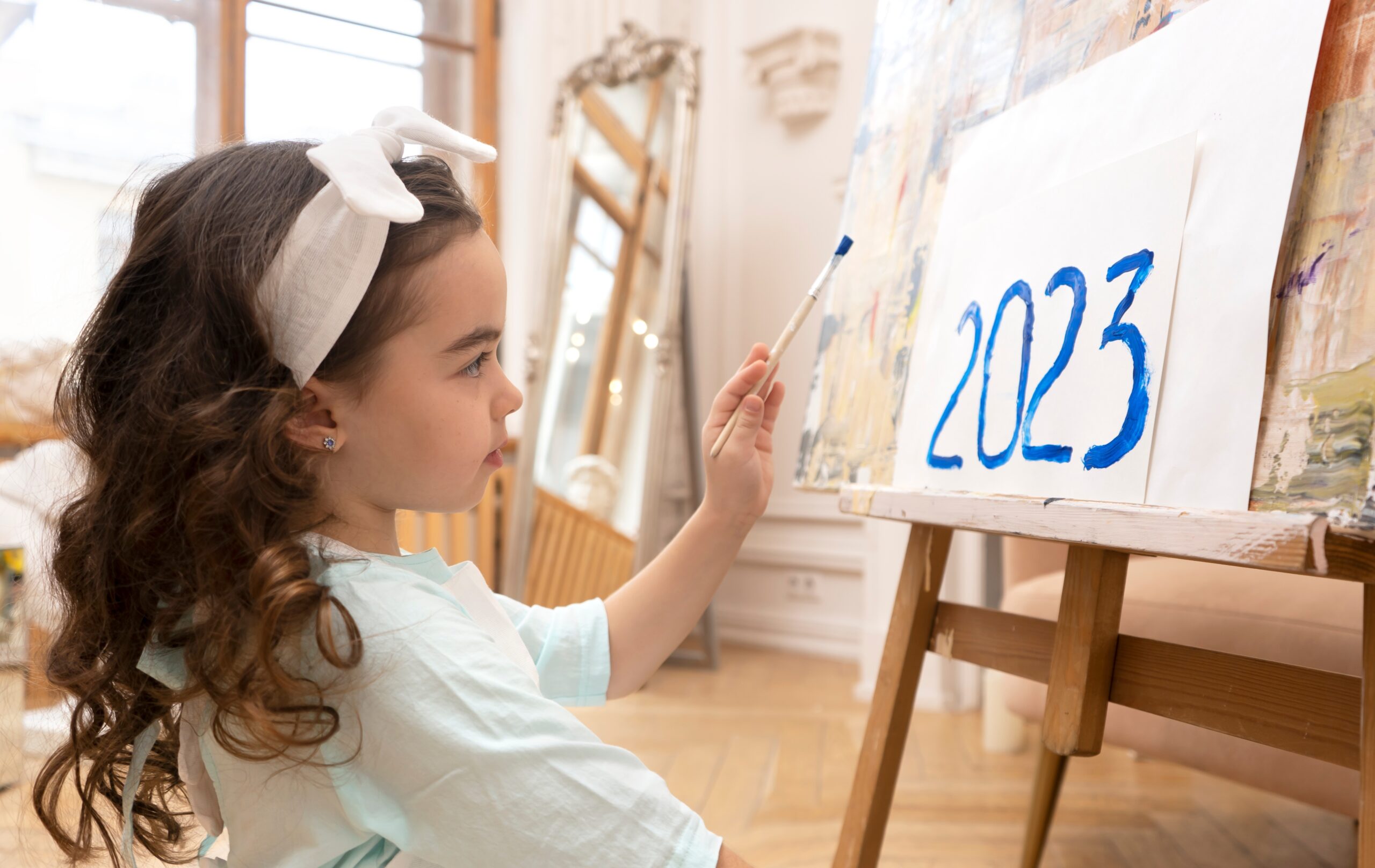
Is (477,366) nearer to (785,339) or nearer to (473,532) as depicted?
(785,339)

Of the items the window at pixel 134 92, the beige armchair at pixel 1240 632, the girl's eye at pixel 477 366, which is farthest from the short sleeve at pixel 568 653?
the window at pixel 134 92

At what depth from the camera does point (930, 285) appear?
974mm

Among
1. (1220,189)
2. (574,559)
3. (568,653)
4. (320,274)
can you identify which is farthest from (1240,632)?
(574,559)

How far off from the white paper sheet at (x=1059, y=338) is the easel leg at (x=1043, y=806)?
0.64 meters

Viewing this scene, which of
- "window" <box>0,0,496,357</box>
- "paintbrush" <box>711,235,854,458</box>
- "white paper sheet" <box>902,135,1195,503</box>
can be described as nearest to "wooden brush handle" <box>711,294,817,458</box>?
"paintbrush" <box>711,235,854,458</box>

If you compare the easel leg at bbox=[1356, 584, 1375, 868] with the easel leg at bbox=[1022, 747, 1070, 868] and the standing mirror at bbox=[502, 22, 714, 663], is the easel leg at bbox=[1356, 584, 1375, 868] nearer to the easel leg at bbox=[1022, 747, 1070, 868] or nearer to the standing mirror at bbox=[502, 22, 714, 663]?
the easel leg at bbox=[1022, 747, 1070, 868]

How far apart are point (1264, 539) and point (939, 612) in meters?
0.49

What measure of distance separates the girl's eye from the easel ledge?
1.32 feet

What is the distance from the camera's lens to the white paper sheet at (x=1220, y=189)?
1.96 ft

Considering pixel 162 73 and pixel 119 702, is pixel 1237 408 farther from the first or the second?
pixel 162 73

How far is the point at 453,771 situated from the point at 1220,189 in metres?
0.61

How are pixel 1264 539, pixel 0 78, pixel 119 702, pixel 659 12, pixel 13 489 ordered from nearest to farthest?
pixel 1264 539
pixel 119 702
pixel 13 489
pixel 0 78
pixel 659 12

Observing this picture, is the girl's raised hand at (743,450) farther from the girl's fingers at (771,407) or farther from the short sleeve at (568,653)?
the short sleeve at (568,653)

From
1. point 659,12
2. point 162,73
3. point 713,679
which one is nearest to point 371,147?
point 713,679
